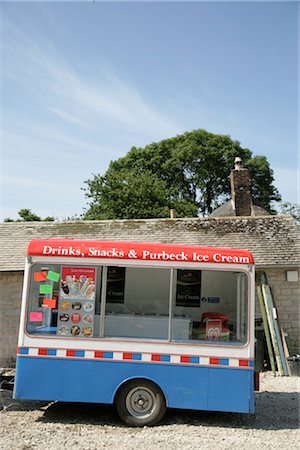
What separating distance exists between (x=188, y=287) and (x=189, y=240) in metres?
7.07

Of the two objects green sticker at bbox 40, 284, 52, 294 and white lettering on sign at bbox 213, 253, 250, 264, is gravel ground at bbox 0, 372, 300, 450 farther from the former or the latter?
white lettering on sign at bbox 213, 253, 250, 264

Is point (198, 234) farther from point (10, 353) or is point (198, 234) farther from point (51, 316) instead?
point (51, 316)

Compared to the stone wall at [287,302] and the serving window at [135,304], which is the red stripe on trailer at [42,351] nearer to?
the serving window at [135,304]

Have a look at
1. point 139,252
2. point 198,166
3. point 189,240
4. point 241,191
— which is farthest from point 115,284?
point 198,166

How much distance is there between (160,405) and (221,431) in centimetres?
95

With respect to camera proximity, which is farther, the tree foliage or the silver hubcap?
the tree foliage

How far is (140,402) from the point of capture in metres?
6.22

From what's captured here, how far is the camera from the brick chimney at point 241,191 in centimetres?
2025

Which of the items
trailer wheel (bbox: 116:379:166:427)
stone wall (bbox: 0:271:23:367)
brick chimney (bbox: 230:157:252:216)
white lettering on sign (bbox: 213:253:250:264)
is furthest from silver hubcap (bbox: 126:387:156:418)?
brick chimney (bbox: 230:157:252:216)

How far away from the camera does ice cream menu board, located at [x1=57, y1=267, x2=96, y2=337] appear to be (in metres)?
6.34

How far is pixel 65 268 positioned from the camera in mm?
6473

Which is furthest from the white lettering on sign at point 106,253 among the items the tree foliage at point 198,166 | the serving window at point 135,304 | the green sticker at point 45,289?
the tree foliage at point 198,166

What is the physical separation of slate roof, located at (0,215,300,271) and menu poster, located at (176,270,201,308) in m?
6.13

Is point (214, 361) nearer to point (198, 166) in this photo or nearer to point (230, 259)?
point (230, 259)
